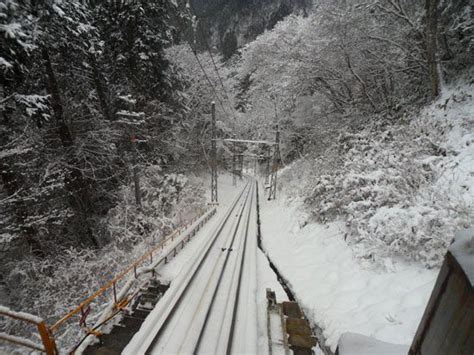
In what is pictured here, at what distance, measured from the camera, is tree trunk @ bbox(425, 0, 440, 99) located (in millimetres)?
8352

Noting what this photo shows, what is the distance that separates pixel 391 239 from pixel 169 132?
17.7m

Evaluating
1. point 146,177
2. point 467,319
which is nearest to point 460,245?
point 467,319

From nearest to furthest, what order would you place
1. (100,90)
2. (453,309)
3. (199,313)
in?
1. (453,309)
2. (199,313)
3. (100,90)

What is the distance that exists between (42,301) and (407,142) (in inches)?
566

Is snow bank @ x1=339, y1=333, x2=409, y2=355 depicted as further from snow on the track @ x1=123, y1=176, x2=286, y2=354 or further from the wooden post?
snow on the track @ x1=123, y1=176, x2=286, y2=354

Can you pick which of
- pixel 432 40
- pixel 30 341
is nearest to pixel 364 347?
pixel 30 341

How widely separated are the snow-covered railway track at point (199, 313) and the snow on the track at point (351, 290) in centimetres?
186

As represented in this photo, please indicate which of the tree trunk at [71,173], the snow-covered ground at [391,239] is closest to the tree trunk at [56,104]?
the tree trunk at [71,173]

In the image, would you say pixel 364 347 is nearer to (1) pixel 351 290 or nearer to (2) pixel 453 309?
(2) pixel 453 309

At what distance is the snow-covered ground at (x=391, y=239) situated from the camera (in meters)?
4.42

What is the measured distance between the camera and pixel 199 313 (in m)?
5.95

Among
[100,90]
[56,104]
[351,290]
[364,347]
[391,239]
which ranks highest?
[100,90]

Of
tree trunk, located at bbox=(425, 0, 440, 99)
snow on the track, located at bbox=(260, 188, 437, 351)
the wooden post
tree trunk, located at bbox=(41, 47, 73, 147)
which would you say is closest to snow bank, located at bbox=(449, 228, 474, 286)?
the wooden post

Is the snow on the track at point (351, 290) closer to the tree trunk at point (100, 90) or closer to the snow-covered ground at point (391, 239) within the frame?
the snow-covered ground at point (391, 239)
